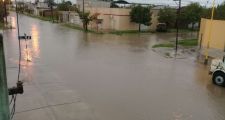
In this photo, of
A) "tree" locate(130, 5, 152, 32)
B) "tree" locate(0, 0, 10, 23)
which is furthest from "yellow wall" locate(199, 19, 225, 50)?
"tree" locate(0, 0, 10, 23)

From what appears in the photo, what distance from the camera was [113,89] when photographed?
10859 millimetres

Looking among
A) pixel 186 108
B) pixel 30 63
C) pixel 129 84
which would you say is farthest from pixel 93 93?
pixel 30 63

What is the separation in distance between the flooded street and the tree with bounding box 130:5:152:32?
771 inches

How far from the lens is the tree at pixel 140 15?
120 ft

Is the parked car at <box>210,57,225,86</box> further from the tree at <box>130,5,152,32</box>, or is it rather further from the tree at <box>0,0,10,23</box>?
the tree at <box>0,0,10,23</box>

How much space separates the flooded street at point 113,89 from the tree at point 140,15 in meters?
19.6

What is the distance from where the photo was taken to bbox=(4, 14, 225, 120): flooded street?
8.55 m

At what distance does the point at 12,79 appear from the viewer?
1139 cm

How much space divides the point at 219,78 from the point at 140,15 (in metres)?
25.5

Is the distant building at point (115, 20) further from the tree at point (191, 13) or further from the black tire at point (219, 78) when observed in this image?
the black tire at point (219, 78)

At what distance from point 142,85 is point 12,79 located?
5.56 metres

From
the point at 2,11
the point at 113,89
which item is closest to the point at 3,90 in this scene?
the point at 113,89

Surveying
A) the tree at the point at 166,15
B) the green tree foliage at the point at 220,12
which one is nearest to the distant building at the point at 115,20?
the tree at the point at 166,15

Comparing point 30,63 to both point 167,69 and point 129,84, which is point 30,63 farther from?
point 167,69
